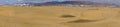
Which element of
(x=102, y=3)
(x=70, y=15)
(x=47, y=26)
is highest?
(x=102, y=3)

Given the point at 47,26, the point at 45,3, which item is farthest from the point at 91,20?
the point at 45,3

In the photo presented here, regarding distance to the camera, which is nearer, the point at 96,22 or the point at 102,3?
the point at 96,22

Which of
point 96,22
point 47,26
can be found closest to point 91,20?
point 96,22

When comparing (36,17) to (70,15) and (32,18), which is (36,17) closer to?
(32,18)

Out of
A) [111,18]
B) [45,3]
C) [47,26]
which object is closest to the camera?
[47,26]

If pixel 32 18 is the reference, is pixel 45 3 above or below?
above

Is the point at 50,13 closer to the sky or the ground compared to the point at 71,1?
closer to the ground

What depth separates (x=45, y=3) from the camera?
1.27m

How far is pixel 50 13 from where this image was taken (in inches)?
36.1

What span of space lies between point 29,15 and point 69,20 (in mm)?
164

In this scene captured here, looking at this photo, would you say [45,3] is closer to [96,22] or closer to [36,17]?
[36,17]

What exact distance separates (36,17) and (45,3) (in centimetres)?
44

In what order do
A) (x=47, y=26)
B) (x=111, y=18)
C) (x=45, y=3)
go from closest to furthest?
1. (x=47, y=26)
2. (x=111, y=18)
3. (x=45, y=3)

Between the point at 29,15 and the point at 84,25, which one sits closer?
the point at 84,25
